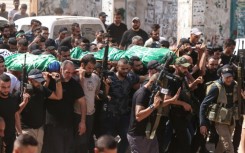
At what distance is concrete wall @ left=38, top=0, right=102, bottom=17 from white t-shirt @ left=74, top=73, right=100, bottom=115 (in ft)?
42.4

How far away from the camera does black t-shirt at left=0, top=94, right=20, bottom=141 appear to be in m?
10.9

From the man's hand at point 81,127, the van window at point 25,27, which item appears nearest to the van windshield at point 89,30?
the van window at point 25,27

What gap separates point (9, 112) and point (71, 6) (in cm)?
1485

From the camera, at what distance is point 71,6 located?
2555 centimetres

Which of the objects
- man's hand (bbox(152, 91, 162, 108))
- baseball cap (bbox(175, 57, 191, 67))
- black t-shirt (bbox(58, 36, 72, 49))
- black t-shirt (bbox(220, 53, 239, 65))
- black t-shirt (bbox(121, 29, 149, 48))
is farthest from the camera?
black t-shirt (bbox(121, 29, 149, 48))

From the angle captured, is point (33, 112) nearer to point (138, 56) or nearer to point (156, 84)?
point (156, 84)

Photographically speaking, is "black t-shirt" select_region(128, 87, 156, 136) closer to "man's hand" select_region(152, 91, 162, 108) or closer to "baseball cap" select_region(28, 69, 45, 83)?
"man's hand" select_region(152, 91, 162, 108)

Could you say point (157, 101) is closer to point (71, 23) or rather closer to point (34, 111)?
point (34, 111)

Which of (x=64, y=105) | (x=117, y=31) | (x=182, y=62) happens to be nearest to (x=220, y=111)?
(x=182, y=62)

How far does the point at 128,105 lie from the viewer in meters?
12.8

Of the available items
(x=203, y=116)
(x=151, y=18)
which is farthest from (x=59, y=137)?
(x=151, y=18)

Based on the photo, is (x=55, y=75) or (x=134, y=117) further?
(x=55, y=75)

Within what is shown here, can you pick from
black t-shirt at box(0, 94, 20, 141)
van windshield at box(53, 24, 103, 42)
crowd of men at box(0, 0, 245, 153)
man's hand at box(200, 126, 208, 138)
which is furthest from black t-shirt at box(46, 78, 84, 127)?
van windshield at box(53, 24, 103, 42)

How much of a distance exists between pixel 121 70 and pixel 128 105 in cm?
63
